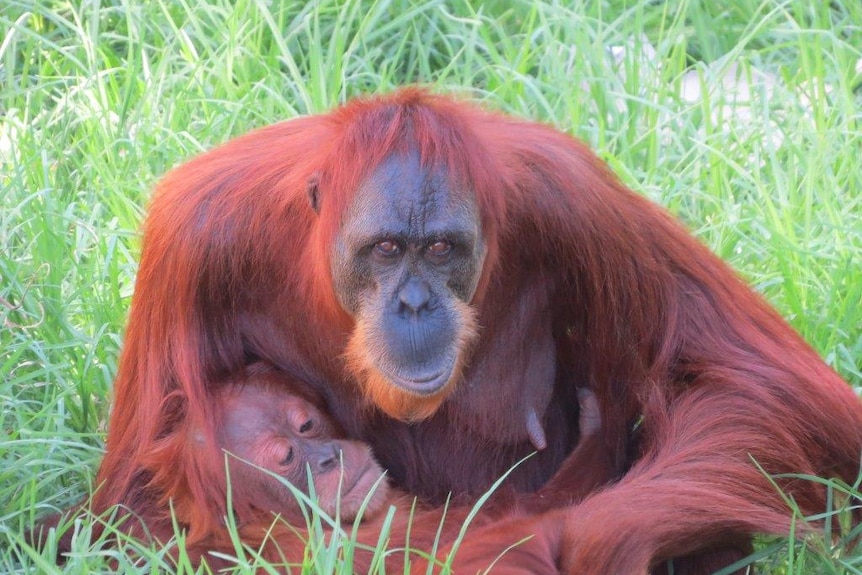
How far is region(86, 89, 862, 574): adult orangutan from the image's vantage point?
2881 millimetres

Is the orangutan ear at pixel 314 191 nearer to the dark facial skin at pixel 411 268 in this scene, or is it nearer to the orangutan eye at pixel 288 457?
the dark facial skin at pixel 411 268

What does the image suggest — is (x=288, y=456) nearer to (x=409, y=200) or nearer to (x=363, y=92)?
(x=409, y=200)

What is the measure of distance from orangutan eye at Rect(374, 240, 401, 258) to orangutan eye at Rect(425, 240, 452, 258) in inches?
2.4

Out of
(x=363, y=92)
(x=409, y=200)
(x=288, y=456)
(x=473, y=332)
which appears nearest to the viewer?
(x=409, y=200)

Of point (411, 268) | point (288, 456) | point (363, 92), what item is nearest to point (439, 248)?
point (411, 268)

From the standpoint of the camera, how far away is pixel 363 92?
14.6 feet

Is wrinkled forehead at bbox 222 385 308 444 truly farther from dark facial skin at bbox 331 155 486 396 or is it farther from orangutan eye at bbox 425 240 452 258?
orangutan eye at bbox 425 240 452 258

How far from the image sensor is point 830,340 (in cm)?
372

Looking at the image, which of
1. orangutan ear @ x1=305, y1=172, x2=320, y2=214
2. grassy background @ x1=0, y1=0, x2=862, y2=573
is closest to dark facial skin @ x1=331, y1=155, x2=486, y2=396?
orangutan ear @ x1=305, y1=172, x2=320, y2=214

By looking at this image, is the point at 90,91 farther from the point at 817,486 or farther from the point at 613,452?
the point at 817,486

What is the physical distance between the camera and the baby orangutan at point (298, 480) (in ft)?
9.89

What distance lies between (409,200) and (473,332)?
12.3 inches

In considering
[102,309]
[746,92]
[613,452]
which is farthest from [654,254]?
[746,92]

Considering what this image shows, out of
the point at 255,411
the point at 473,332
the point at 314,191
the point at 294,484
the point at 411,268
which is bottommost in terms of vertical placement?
the point at 294,484
